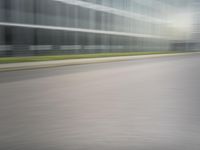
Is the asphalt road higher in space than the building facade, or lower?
lower

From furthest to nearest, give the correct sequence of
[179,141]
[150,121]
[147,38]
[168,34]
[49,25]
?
[168,34]
[147,38]
[49,25]
[150,121]
[179,141]

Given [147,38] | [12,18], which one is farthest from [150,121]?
[147,38]

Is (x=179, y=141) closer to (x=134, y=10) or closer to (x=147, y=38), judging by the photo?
(x=134, y=10)

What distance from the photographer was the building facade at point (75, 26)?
25.4m

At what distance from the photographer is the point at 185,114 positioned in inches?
244

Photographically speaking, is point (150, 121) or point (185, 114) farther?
point (185, 114)

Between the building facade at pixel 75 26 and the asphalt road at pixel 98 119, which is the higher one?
the building facade at pixel 75 26

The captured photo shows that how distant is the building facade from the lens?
25.4m

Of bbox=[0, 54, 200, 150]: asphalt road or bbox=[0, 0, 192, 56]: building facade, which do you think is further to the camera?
bbox=[0, 0, 192, 56]: building facade

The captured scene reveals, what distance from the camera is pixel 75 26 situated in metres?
32.8

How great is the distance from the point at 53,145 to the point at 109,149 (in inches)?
30.9

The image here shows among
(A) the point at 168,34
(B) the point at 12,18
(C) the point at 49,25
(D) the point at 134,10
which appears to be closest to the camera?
(B) the point at 12,18

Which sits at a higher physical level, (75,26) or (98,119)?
(75,26)

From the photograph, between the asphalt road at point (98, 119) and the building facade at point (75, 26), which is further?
the building facade at point (75, 26)
